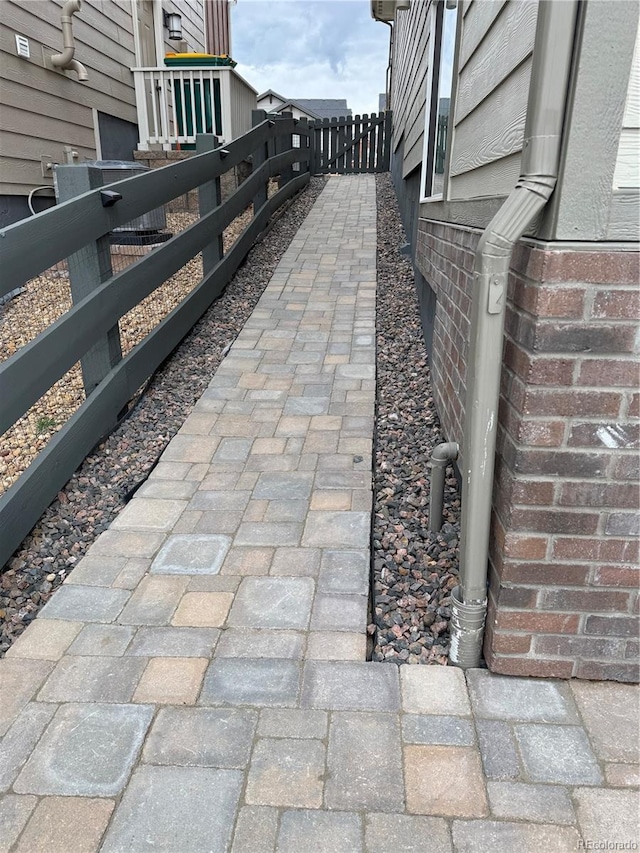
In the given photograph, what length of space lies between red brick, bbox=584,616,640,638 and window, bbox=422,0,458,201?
2444mm

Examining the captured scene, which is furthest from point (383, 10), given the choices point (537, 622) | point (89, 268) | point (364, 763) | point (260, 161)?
point (364, 763)

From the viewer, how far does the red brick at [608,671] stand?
1.76m

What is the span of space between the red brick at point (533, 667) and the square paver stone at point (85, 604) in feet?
4.04

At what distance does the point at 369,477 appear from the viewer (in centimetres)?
293

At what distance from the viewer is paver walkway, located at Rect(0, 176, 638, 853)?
1408 millimetres

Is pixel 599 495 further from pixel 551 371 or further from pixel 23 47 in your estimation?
pixel 23 47

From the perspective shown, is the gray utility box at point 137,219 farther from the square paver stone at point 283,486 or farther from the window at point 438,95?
the square paver stone at point 283,486

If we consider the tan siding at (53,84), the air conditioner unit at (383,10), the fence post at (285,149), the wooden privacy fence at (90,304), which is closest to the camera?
the wooden privacy fence at (90,304)

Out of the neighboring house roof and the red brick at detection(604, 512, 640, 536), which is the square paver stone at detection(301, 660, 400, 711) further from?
the neighboring house roof

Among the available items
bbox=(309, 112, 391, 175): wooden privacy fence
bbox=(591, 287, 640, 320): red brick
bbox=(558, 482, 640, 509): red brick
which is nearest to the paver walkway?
bbox=(558, 482, 640, 509): red brick

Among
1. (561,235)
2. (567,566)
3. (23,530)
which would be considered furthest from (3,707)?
(561,235)

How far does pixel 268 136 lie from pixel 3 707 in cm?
719

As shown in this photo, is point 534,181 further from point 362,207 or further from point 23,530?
point 362,207

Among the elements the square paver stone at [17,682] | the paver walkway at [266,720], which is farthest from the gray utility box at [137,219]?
the square paver stone at [17,682]
